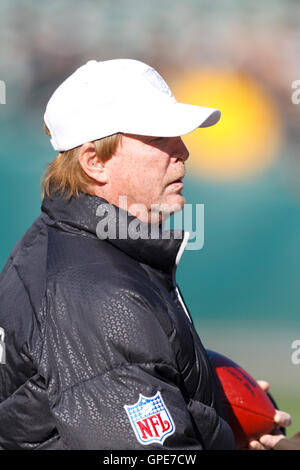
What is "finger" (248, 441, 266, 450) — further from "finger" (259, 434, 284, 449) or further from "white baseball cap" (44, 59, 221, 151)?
"white baseball cap" (44, 59, 221, 151)

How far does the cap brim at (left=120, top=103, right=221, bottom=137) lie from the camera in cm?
159

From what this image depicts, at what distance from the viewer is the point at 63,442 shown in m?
1.39

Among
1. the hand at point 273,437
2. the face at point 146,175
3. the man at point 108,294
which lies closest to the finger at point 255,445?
the hand at point 273,437

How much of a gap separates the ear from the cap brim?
8cm

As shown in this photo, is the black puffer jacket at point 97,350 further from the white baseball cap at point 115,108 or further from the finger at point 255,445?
the finger at point 255,445

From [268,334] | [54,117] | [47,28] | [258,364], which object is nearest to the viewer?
[54,117]

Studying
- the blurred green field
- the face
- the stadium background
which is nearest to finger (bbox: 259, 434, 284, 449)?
the face

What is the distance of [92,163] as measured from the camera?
5.32 feet

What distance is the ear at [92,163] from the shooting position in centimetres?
161

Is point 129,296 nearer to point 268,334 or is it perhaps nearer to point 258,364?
point 258,364

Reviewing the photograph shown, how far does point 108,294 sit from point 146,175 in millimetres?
315

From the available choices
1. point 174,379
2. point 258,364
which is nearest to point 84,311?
point 174,379

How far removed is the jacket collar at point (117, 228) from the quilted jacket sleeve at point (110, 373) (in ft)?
0.44

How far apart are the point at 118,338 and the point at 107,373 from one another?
65 millimetres
